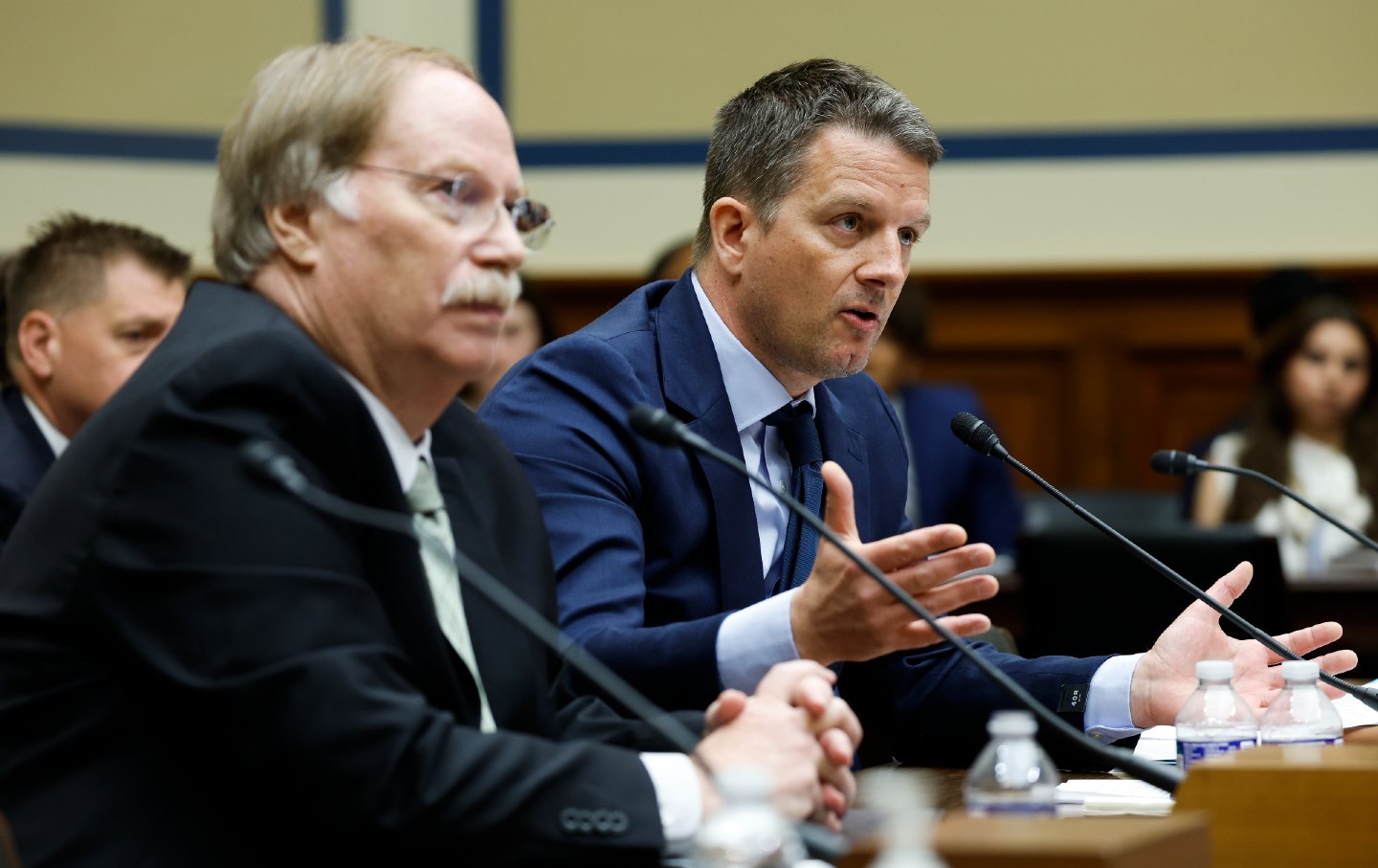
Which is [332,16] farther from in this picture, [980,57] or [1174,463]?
[1174,463]

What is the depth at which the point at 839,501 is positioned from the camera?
6.13ft

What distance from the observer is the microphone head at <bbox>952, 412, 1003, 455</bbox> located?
7.40 feet

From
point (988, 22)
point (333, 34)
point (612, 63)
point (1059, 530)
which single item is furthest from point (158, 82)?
point (1059, 530)

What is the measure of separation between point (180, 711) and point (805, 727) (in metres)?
0.55

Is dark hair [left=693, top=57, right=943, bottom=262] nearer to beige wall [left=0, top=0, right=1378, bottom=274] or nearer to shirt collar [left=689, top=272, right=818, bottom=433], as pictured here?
shirt collar [left=689, top=272, right=818, bottom=433]

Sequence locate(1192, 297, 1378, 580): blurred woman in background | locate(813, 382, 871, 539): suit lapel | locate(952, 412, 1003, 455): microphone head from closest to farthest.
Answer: locate(952, 412, 1003, 455): microphone head < locate(813, 382, 871, 539): suit lapel < locate(1192, 297, 1378, 580): blurred woman in background

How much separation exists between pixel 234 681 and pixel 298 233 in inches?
18.6

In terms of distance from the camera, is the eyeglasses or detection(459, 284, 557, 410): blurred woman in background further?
detection(459, 284, 557, 410): blurred woman in background

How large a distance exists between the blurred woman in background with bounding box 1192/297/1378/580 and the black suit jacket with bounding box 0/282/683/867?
419 cm

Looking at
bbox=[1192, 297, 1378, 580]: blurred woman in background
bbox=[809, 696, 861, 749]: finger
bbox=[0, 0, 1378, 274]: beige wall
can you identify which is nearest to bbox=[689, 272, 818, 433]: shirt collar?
bbox=[809, 696, 861, 749]: finger

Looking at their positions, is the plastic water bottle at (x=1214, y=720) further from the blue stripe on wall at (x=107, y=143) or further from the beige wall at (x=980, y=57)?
the blue stripe on wall at (x=107, y=143)

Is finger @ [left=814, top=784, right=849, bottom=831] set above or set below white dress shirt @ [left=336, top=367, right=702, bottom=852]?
below

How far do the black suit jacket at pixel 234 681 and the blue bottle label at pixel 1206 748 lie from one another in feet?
2.19

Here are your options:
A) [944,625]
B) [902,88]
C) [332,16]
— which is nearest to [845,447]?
[944,625]
